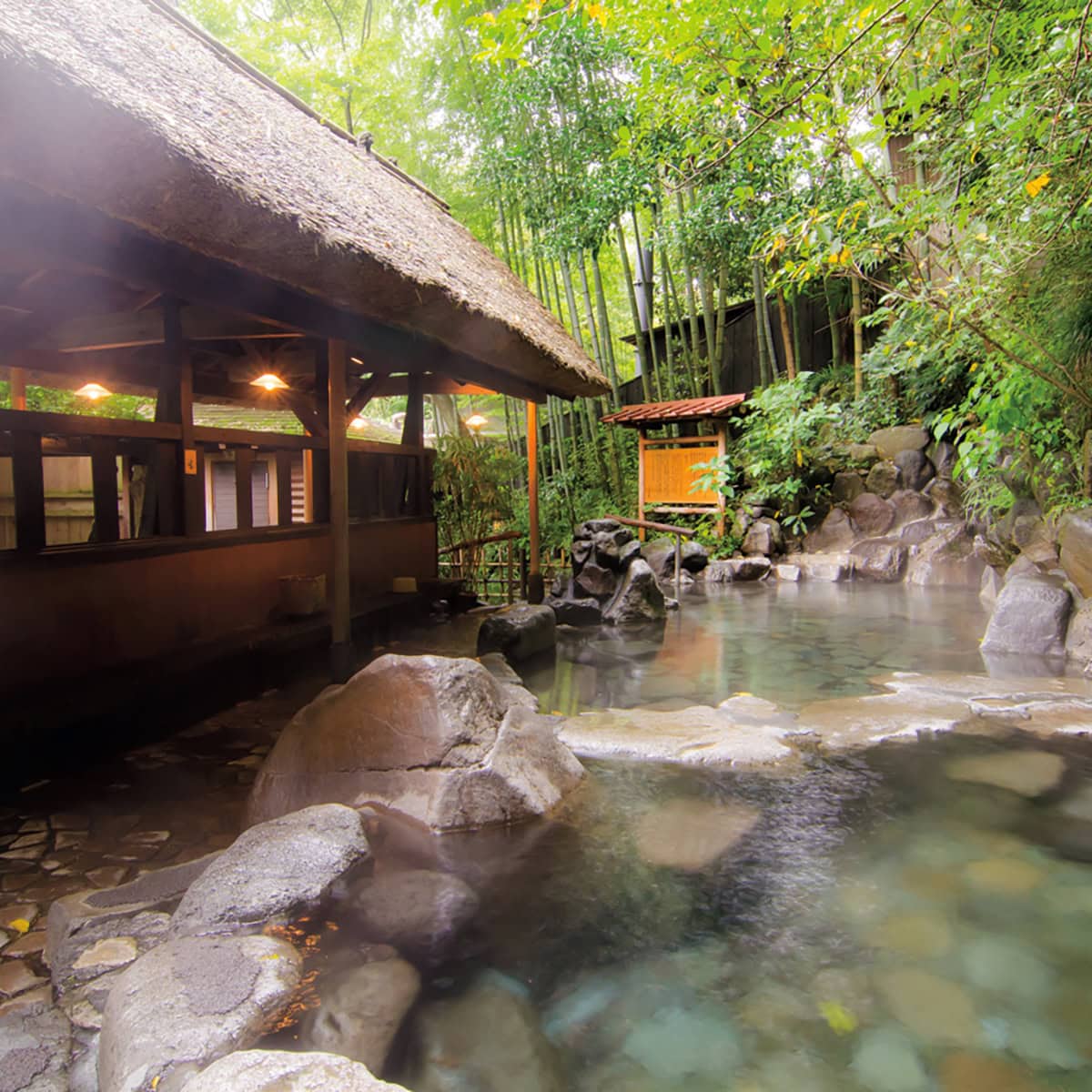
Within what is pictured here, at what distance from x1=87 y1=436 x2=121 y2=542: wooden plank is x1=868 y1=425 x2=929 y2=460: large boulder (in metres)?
12.8

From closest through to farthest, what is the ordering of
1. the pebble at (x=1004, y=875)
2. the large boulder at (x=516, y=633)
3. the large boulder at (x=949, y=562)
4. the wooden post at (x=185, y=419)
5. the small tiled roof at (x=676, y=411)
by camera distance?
1. the pebble at (x=1004, y=875)
2. the wooden post at (x=185, y=419)
3. the large boulder at (x=516, y=633)
4. the large boulder at (x=949, y=562)
5. the small tiled roof at (x=676, y=411)

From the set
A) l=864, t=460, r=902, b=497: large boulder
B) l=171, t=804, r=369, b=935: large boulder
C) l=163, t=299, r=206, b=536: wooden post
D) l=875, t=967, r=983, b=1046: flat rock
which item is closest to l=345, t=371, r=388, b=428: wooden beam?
l=163, t=299, r=206, b=536: wooden post

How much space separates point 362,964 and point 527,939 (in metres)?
0.60

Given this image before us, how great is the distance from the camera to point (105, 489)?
4414mm

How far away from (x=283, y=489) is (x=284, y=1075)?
495 centimetres

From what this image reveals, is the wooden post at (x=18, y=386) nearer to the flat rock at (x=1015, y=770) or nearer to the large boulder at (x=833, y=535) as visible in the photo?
the flat rock at (x=1015, y=770)

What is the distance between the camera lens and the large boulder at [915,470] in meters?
13.2

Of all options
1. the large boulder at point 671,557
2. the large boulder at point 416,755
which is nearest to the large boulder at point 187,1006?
the large boulder at point 416,755

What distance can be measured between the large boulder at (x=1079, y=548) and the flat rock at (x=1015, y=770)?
10.7 feet

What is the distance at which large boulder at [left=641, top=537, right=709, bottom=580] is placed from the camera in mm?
11922

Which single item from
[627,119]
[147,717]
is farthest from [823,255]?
[627,119]

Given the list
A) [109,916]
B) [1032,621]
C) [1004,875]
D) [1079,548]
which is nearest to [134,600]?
[109,916]

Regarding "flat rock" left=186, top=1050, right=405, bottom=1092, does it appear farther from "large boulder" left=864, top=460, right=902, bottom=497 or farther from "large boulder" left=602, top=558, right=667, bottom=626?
"large boulder" left=864, top=460, right=902, bottom=497

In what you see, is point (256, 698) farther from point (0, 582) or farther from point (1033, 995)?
point (1033, 995)
